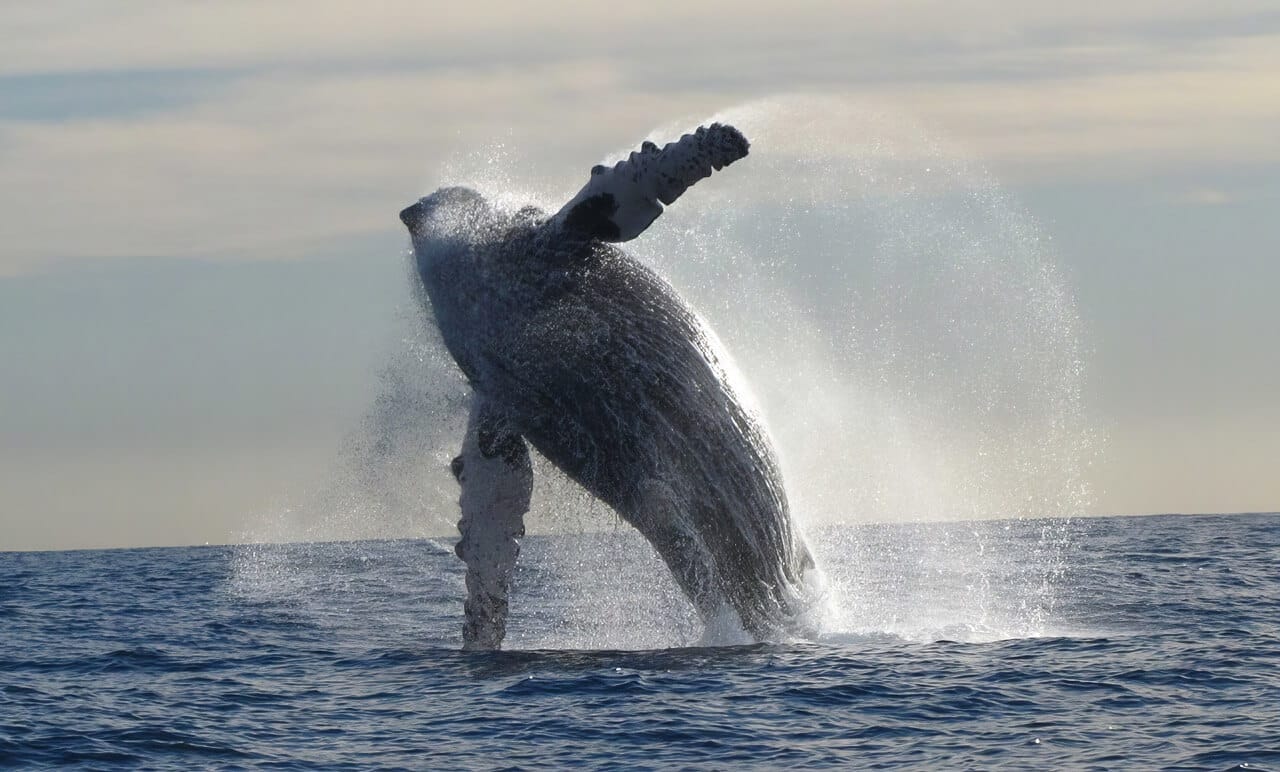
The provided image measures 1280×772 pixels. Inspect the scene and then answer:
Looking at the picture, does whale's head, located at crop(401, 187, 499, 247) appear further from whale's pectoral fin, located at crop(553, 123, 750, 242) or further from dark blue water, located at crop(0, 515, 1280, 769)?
dark blue water, located at crop(0, 515, 1280, 769)

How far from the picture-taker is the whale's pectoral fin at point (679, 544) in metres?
16.3

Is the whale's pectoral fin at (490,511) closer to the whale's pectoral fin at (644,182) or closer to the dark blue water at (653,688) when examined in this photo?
the dark blue water at (653,688)

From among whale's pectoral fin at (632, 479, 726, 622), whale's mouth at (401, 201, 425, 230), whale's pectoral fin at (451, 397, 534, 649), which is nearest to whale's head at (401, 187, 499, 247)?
whale's mouth at (401, 201, 425, 230)

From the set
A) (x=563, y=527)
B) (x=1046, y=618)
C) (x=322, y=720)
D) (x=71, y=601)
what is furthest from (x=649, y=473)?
(x=71, y=601)

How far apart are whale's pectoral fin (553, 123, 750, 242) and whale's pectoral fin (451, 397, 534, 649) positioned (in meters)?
2.55

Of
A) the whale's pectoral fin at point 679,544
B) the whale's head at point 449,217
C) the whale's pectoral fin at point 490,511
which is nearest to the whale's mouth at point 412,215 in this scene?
the whale's head at point 449,217

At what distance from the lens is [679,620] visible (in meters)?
17.7

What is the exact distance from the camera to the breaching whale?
51.2ft

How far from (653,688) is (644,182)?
4.76m

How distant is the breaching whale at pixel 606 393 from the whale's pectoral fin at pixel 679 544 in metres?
0.02

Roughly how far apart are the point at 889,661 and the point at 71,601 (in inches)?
900

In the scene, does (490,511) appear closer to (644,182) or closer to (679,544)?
(679,544)

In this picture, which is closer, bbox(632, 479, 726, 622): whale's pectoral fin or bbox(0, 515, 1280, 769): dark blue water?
bbox(0, 515, 1280, 769): dark blue water

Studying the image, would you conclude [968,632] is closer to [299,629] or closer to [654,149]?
[654,149]
